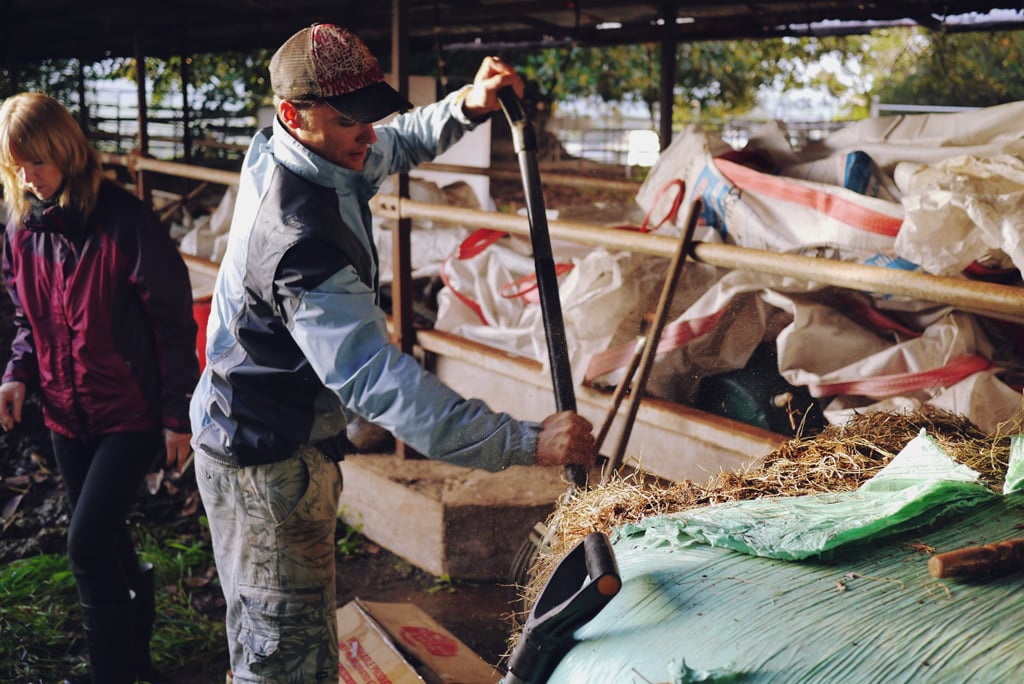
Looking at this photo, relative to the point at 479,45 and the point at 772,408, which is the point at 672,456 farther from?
the point at 479,45

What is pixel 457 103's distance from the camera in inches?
109

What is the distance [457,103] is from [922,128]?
1800mm

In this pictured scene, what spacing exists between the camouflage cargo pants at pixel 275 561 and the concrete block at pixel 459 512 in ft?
4.91

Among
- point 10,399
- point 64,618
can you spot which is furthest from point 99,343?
point 64,618

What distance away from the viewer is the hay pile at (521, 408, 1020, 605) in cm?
181

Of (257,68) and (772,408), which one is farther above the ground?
(257,68)

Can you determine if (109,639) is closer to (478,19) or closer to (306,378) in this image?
(306,378)

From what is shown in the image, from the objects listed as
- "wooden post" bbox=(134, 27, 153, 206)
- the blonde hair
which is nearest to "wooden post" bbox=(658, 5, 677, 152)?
"wooden post" bbox=(134, 27, 153, 206)

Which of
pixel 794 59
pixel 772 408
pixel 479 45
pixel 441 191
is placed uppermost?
pixel 794 59

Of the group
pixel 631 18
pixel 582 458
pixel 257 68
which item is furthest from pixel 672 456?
pixel 257 68

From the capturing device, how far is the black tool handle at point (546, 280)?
7.43ft

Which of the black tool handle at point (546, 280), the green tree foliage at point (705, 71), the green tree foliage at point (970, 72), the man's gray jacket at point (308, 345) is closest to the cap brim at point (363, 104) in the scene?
the man's gray jacket at point (308, 345)

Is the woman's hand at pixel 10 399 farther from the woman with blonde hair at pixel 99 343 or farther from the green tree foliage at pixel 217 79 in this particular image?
the green tree foliage at pixel 217 79

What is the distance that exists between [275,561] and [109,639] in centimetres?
117
